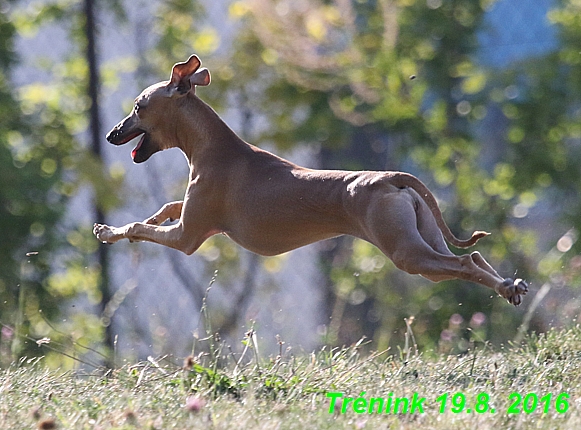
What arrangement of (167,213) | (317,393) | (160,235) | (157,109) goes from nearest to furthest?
(317,393) < (160,235) < (157,109) < (167,213)

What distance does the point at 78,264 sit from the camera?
8164 millimetres

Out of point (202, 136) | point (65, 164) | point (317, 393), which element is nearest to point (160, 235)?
point (202, 136)

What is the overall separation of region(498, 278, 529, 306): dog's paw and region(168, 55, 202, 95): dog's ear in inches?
77.9

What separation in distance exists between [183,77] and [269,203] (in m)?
0.93

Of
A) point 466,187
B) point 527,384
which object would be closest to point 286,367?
point 527,384

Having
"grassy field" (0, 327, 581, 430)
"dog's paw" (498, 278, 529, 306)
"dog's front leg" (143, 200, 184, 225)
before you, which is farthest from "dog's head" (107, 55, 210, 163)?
"dog's paw" (498, 278, 529, 306)

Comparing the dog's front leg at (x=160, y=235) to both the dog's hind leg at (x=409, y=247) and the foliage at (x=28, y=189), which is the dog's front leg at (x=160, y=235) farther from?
the foliage at (x=28, y=189)

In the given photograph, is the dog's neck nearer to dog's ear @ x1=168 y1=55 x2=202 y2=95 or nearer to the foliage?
dog's ear @ x1=168 y1=55 x2=202 y2=95

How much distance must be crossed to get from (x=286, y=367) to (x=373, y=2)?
5979 mm

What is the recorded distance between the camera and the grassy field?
326cm

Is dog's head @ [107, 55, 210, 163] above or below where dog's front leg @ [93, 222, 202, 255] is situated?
above

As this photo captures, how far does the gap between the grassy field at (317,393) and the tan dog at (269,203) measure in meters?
0.47

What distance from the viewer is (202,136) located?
15.7ft

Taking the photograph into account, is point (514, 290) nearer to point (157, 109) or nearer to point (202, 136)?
point (202, 136)
